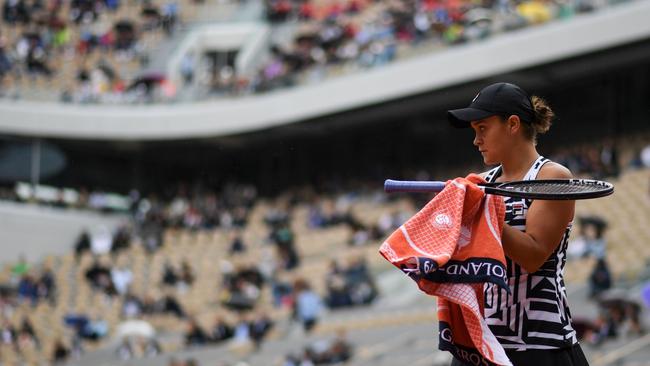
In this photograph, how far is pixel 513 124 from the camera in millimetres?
4121

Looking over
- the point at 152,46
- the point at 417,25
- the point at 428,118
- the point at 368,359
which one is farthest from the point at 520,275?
the point at 152,46

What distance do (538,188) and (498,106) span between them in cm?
32

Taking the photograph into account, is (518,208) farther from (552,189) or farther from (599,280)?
(599,280)

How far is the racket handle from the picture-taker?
3910mm

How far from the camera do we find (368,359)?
17203mm

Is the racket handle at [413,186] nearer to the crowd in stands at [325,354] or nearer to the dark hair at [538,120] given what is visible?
the dark hair at [538,120]

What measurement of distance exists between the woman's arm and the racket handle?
0.82 ft

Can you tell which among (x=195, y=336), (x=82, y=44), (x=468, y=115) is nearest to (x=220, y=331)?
(x=195, y=336)

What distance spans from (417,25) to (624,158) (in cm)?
617

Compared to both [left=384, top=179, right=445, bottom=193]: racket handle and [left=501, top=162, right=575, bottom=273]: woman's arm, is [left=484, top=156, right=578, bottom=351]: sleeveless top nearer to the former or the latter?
[left=501, top=162, right=575, bottom=273]: woman's arm

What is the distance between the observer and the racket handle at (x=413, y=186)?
3910 millimetres

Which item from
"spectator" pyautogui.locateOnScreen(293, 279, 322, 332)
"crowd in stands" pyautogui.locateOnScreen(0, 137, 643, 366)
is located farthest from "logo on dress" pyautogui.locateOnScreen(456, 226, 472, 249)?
"spectator" pyautogui.locateOnScreen(293, 279, 322, 332)

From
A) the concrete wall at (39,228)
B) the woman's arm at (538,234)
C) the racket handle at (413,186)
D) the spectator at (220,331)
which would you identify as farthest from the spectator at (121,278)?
the woman's arm at (538,234)

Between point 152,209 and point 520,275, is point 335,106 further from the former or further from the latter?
point 520,275
